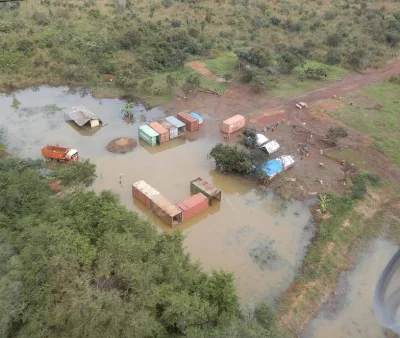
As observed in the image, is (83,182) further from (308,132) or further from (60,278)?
(308,132)

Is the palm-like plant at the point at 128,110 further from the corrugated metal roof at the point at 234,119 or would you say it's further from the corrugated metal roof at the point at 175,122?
the corrugated metal roof at the point at 234,119

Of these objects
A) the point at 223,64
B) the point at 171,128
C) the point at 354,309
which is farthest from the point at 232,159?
the point at 223,64

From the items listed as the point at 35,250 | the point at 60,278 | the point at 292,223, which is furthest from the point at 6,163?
the point at 292,223

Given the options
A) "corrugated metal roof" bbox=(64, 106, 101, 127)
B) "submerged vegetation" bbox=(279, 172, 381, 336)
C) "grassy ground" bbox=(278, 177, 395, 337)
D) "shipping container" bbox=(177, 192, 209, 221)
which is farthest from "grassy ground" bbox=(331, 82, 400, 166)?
"corrugated metal roof" bbox=(64, 106, 101, 127)

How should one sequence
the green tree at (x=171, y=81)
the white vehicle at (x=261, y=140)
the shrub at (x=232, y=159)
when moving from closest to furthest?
the shrub at (x=232, y=159), the white vehicle at (x=261, y=140), the green tree at (x=171, y=81)

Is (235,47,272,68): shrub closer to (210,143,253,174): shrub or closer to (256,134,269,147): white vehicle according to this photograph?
(256,134,269,147): white vehicle

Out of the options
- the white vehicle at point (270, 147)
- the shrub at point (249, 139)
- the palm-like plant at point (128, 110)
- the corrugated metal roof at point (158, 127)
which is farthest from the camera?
the palm-like plant at point (128, 110)

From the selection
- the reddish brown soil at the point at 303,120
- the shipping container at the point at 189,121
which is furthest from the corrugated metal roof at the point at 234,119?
the shipping container at the point at 189,121
